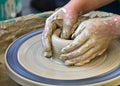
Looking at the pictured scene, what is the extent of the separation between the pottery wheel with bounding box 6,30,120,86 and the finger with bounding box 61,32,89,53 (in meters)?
0.09

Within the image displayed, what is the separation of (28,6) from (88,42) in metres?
1.88

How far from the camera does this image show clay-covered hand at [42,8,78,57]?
1.37 m

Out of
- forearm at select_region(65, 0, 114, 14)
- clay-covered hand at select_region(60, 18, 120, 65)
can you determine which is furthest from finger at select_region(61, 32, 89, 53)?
forearm at select_region(65, 0, 114, 14)

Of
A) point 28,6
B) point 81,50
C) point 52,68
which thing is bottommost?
point 28,6

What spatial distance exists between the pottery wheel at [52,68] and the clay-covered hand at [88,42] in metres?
0.04

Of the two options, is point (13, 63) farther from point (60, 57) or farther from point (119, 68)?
point (119, 68)

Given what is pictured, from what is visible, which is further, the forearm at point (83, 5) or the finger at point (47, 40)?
the forearm at point (83, 5)

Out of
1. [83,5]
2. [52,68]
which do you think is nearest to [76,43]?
[52,68]

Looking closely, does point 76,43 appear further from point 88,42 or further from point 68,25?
point 68,25

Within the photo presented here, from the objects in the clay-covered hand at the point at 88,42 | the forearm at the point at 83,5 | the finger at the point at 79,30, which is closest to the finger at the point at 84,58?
the clay-covered hand at the point at 88,42

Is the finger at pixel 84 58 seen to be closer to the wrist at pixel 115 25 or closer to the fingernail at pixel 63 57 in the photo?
the fingernail at pixel 63 57

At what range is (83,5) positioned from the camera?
1.61m

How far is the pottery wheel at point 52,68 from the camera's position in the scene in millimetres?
1202

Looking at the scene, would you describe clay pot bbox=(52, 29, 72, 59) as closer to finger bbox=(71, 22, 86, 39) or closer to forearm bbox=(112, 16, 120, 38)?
finger bbox=(71, 22, 86, 39)
